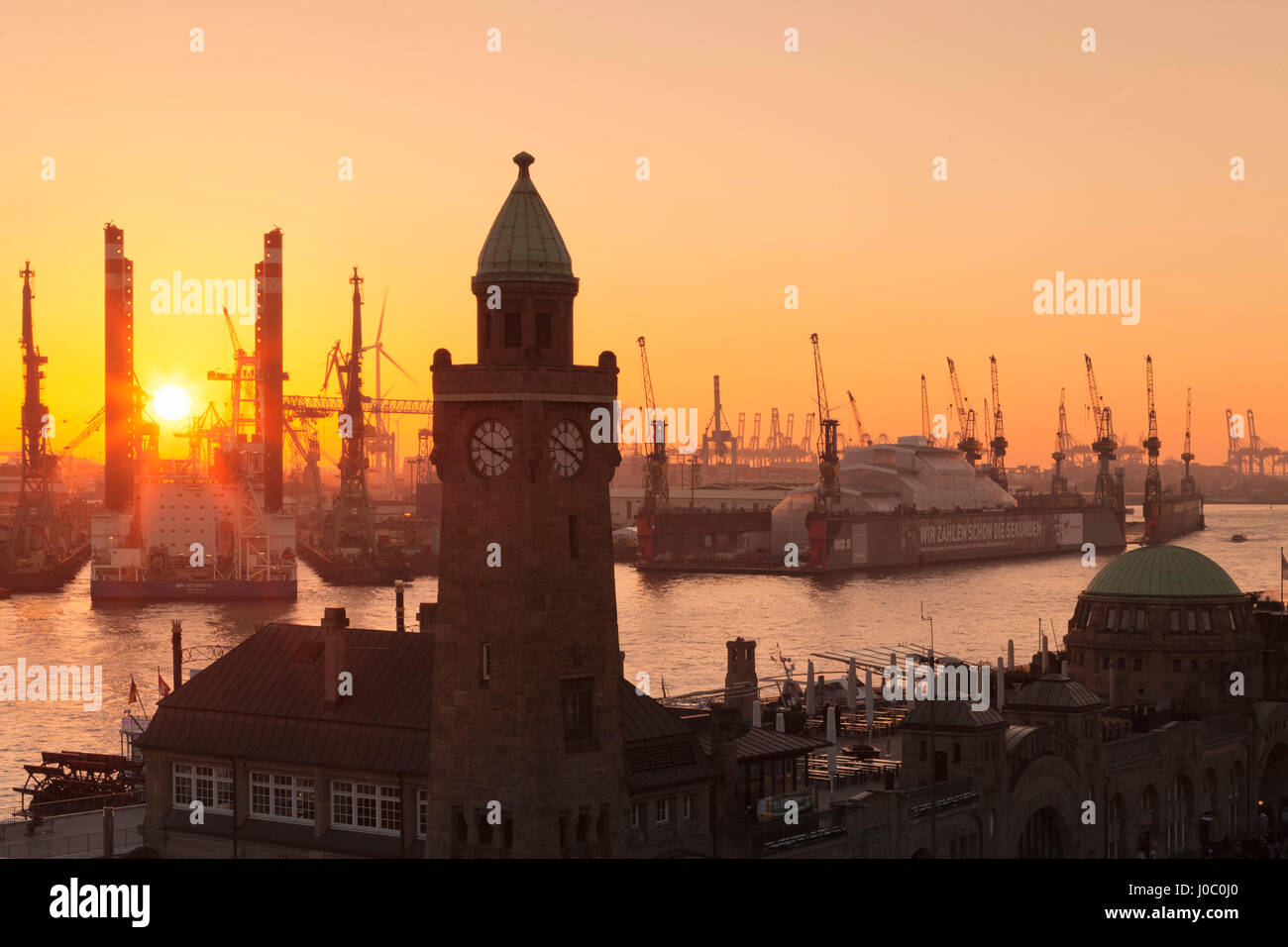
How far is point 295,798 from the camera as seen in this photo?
43125 millimetres

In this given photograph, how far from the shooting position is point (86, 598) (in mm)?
194625

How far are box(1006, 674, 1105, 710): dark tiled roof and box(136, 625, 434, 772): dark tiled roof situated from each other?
22060 mm

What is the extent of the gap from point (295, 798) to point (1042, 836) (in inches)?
955

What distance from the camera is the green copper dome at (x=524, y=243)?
3734 cm

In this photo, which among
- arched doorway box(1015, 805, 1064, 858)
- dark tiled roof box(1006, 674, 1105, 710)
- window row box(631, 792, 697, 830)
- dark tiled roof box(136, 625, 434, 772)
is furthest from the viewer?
dark tiled roof box(1006, 674, 1105, 710)

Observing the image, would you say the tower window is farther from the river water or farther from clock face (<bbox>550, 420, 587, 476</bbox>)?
the river water

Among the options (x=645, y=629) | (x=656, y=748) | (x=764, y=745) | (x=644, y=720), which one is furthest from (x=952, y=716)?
(x=645, y=629)

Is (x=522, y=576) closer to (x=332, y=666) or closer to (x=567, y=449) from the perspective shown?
(x=567, y=449)

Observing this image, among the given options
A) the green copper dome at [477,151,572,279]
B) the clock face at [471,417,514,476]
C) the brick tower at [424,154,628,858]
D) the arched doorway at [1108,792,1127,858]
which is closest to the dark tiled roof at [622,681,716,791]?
the brick tower at [424,154,628,858]

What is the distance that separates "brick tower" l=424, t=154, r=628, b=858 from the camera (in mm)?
36844

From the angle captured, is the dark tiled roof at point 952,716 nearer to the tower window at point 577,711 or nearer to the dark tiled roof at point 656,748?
the dark tiled roof at point 656,748
